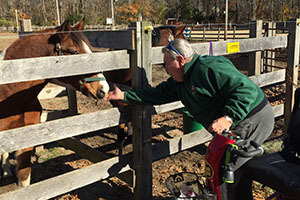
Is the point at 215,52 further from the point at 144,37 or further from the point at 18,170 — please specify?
the point at 18,170

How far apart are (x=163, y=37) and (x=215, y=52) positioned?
2.13 metres

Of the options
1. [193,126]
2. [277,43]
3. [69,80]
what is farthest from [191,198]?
[277,43]

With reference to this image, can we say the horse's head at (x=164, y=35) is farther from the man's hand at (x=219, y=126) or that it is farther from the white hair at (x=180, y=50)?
the man's hand at (x=219, y=126)

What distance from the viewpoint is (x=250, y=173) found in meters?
2.27

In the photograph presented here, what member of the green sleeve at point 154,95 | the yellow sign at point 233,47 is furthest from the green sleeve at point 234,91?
the yellow sign at point 233,47

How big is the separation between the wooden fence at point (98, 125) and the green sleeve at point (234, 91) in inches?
39.4

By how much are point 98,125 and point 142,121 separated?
49 centimetres

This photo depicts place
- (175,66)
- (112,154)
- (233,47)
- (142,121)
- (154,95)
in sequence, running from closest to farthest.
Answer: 1. (175,66)
2. (154,95)
3. (142,121)
4. (233,47)
5. (112,154)

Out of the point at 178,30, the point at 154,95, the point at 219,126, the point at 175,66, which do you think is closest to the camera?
the point at 219,126

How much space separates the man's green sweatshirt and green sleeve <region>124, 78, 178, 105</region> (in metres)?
0.16

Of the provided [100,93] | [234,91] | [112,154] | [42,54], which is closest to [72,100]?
[112,154]

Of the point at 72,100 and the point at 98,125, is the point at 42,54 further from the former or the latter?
the point at 72,100

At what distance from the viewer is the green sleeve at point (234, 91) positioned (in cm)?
229

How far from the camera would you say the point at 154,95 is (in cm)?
302
